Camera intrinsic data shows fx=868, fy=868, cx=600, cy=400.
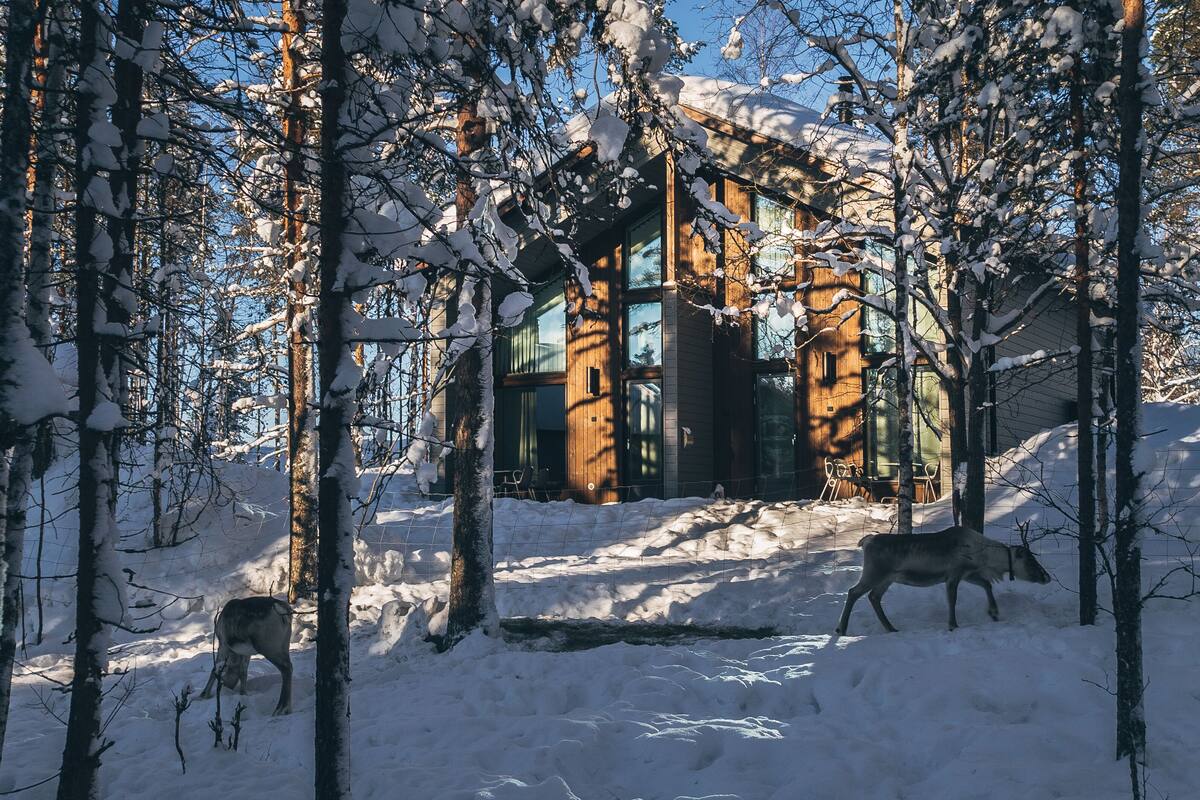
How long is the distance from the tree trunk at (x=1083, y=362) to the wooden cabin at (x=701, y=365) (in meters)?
9.05

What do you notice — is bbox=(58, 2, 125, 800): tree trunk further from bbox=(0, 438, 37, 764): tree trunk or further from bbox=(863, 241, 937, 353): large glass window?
bbox=(863, 241, 937, 353): large glass window

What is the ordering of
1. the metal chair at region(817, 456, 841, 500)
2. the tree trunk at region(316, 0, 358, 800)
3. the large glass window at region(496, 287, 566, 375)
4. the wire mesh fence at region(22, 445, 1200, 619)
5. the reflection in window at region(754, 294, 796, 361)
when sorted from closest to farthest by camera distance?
the tree trunk at region(316, 0, 358, 800) < the wire mesh fence at region(22, 445, 1200, 619) < the metal chair at region(817, 456, 841, 500) < the reflection in window at region(754, 294, 796, 361) < the large glass window at region(496, 287, 566, 375)

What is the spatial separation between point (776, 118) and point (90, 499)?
16.7m

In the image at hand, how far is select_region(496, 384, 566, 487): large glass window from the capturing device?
73.3ft

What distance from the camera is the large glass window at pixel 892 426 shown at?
58.6 ft

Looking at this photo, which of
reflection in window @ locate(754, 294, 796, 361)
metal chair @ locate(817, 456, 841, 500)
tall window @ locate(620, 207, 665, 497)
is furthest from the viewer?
tall window @ locate(620, 207, 665, 497)

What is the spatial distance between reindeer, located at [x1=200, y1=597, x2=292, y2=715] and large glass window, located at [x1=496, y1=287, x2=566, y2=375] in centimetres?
1394

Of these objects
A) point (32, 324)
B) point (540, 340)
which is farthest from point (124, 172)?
point (540, 340)

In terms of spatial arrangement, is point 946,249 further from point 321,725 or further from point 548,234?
point 321,725

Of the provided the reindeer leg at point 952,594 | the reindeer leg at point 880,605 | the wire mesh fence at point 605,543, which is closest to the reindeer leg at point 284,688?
the wire mesh fence at point 605,543

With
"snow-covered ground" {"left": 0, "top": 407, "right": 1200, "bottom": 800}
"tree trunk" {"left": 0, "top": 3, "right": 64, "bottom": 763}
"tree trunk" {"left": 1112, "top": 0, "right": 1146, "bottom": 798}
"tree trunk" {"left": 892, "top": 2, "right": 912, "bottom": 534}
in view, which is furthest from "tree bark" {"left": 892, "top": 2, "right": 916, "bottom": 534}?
"tree trunk" {"left": 0, "top": 3, "right": 64, "bottom": 763}

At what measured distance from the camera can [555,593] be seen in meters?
12.3

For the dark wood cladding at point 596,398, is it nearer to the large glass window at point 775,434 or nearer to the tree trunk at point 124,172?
the large glass window at point 775,434

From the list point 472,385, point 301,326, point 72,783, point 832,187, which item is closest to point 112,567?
point 72,783
